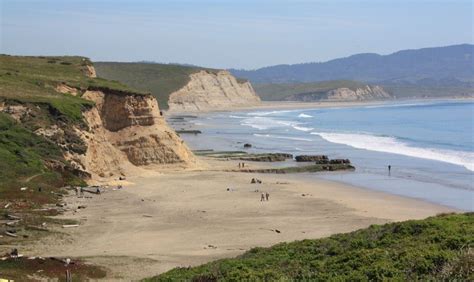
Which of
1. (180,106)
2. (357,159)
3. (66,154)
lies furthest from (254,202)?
(180,106)

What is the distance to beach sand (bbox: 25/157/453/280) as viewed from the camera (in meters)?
24.4

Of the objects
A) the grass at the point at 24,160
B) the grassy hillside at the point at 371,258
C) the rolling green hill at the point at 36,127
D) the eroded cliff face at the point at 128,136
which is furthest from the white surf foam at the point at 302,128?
the grassy hillside at the point at 371,258

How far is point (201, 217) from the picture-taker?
32438 millimetres

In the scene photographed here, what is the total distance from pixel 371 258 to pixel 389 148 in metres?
53.5

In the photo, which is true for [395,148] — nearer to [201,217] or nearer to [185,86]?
[201,217]

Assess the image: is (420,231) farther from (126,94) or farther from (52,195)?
(126,94)

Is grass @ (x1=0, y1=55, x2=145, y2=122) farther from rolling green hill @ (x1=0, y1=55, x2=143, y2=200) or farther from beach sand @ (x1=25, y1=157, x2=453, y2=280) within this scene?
beach sand @ (x1=25, y1=157, x2=453, y2=280)

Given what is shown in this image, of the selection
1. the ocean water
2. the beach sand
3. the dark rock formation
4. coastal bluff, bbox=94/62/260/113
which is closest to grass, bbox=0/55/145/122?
the beach sand

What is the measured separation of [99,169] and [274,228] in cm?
1911

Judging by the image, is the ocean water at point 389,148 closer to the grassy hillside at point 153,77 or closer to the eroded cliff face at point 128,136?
the eroded cliff face at point 128,136

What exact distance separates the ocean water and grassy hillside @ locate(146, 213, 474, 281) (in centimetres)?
1816

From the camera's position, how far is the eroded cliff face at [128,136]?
153 ft

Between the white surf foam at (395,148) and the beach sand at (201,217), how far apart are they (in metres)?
15.0

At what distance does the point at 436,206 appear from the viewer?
117 feet
